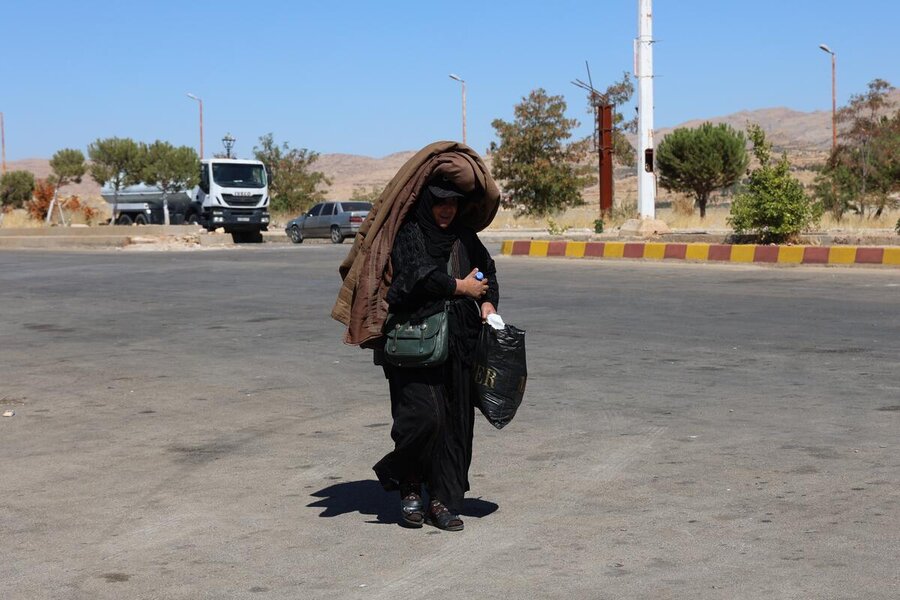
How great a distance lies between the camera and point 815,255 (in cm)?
2039

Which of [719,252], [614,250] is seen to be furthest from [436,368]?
[614,250]

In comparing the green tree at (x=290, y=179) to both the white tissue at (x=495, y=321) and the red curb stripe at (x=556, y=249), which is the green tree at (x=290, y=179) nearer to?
the red curb stripe at (x=556, y=249)

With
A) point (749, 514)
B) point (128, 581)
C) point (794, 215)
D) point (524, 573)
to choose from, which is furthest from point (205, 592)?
point (794, 215)

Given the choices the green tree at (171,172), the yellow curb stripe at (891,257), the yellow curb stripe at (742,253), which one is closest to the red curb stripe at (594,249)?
the yellow curb stripe at (742,253)

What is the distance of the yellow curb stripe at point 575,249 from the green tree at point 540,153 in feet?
72.8

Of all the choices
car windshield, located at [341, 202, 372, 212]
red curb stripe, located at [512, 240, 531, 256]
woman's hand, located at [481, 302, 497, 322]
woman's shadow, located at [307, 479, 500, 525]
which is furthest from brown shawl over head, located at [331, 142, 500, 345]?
car windshield, located at [341, 202, 372, 212]

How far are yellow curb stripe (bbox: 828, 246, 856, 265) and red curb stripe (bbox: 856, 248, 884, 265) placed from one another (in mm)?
80

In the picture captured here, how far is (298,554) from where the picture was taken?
189 inches

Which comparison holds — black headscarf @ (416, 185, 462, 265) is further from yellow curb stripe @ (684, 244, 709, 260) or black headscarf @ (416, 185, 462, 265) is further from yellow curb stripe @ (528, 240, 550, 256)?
yellow curb stripe @ (528, 240, 550, 256)

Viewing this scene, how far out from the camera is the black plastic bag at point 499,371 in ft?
17.2

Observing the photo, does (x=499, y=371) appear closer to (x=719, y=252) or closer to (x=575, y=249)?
(x=719, y=252)

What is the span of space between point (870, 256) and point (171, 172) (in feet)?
102

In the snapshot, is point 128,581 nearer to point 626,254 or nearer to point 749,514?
point 749,514

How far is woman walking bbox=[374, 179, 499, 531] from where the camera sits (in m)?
5.15
